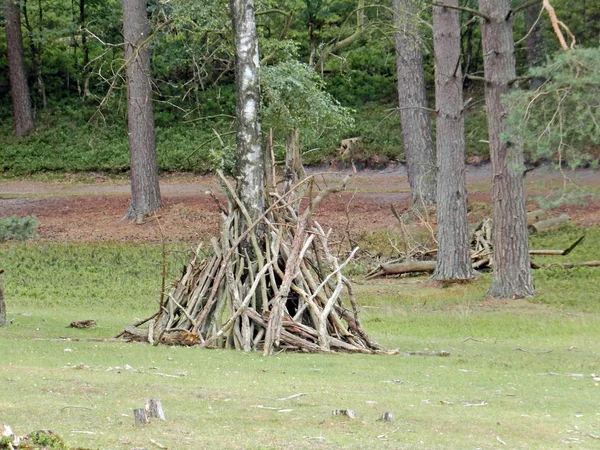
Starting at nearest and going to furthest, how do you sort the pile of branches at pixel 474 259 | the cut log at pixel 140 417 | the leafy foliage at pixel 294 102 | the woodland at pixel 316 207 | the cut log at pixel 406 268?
the cut log at pixel 140 417 < the woodland at pixel 316 207 < the leafy foliage at pixel 294 102 < the pile of branches at pixel 474 259 < the cut log at pixel 406 268

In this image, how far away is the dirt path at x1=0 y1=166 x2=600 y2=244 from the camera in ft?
89.1

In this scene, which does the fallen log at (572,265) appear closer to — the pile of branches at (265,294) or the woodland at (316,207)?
the woodland at (316,207)

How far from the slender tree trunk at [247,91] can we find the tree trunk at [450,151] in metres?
8.10

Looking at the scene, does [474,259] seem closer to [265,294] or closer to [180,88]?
[265,294]

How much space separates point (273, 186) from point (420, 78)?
16.4 m

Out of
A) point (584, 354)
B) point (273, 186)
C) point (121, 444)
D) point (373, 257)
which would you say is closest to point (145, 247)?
point (373, 257)

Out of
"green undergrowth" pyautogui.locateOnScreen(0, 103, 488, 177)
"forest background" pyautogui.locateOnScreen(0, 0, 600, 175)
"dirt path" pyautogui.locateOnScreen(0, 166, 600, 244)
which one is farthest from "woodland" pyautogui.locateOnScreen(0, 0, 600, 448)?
"green undergrowth" pyautogui.locateOnScreen(0, 103, 488, 177)

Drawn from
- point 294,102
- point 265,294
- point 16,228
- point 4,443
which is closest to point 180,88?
point 294,102

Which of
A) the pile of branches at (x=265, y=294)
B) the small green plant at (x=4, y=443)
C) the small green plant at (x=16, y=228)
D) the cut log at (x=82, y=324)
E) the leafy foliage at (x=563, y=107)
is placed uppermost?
the leafy foliage at (x=563, y=107)

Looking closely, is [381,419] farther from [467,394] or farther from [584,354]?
[584,354]

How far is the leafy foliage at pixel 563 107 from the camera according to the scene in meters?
13.0

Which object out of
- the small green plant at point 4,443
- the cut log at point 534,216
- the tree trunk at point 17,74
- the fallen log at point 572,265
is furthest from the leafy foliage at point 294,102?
the tree trunk at point 17,74

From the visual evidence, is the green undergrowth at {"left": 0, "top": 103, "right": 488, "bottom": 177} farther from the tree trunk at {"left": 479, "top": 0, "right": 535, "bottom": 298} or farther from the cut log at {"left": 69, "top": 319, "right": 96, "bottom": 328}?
the cut log at {"left": 69, "top": 319, "right": 96, "bottom": 328}

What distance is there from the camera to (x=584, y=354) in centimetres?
1235
